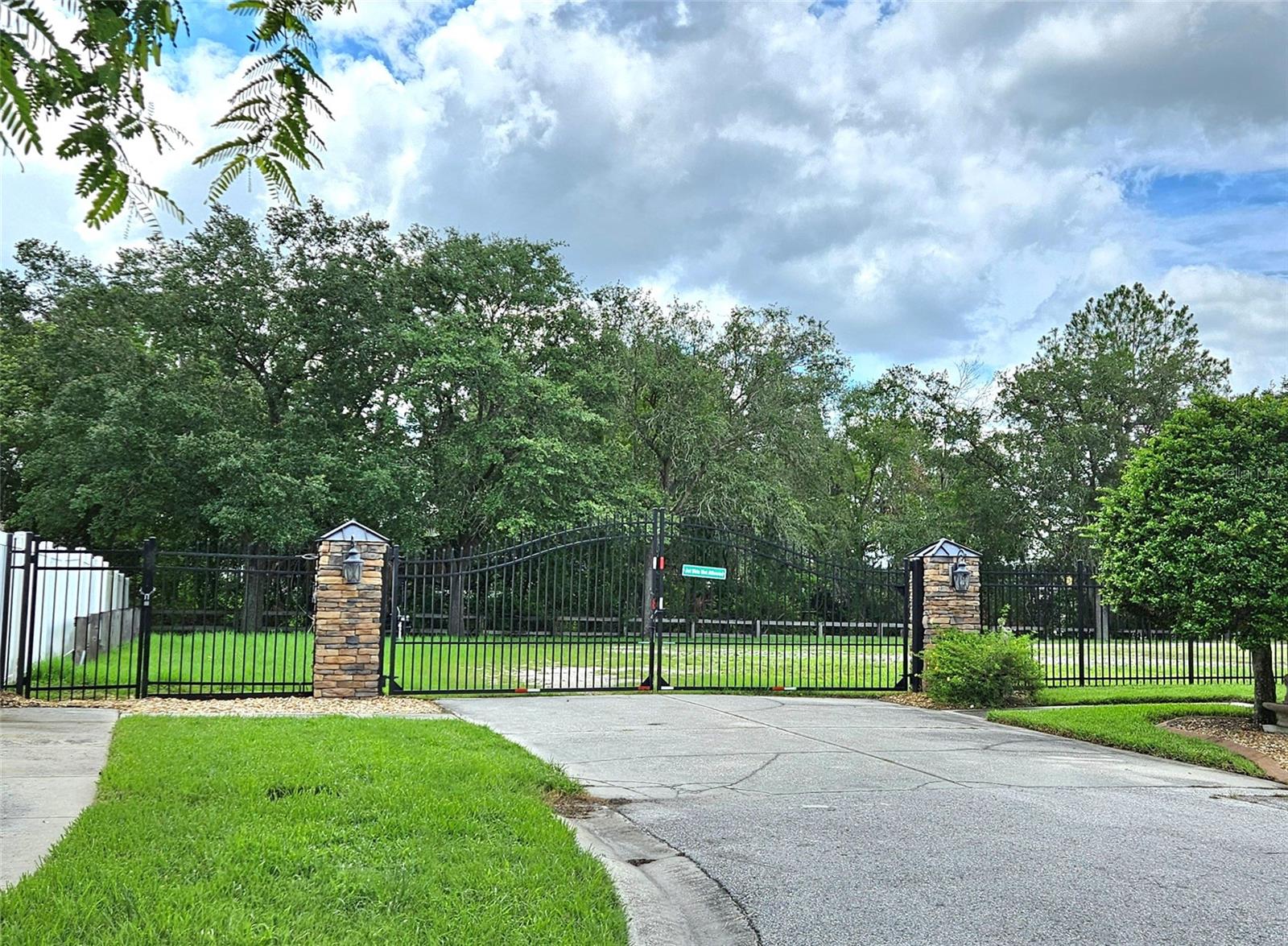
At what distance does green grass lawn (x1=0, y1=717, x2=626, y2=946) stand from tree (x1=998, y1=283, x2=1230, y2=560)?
28811 millimetres

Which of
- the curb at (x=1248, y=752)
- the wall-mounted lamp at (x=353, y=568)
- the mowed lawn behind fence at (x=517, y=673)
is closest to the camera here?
the curb at (x=1248, y=752)

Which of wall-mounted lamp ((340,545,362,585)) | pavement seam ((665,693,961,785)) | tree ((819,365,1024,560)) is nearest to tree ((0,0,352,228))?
pavement seam ((665,693,961,785))

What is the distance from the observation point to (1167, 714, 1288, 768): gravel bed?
29.8 feet

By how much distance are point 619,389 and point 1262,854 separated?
25.0 m

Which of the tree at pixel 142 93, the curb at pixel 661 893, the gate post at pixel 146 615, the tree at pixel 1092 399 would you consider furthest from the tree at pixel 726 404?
the tree at pixel 142 93

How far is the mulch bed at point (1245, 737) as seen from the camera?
848 cm

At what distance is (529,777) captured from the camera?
6.68 metres

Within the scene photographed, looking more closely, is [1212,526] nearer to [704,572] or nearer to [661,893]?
[704,572]

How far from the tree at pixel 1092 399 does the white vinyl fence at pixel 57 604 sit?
26.8m

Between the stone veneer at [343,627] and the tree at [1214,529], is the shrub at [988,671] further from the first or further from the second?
the stone veneer at [343,627]

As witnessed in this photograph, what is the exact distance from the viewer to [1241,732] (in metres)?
9.98

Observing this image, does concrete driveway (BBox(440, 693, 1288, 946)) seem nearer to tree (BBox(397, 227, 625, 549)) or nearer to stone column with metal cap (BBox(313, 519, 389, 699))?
stone column with metal cap (BBox(313, 519, 389, 699))

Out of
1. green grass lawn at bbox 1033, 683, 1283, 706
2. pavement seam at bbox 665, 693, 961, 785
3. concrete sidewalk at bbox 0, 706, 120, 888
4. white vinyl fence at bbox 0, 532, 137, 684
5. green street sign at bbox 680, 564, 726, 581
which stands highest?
green street sign at bbox 680, 564, 726, 581

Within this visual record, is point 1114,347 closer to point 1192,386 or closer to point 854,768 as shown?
point 1192,386
